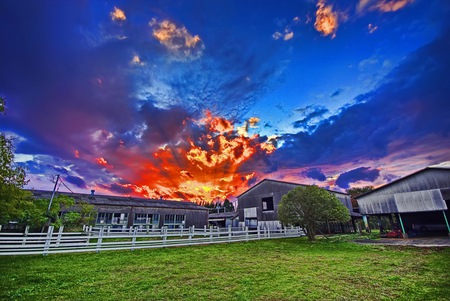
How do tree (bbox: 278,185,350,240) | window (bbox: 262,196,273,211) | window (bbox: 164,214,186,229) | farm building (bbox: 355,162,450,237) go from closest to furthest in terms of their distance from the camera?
tree (bbox: 278,185,350,240) < farm building (bbox: 355,162,450,237) < window (bbox: 164,214,186,229) < window (bbox: 262,196,273,211)

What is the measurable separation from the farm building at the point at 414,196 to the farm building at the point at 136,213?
27316 mm

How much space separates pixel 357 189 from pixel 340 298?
84.9 metres

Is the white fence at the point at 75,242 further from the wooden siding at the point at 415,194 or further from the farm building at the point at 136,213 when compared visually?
the wooden siding at the point at 415,194

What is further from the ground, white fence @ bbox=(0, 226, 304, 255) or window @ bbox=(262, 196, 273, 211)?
window @ bbox=(262, 196, 273, 211)

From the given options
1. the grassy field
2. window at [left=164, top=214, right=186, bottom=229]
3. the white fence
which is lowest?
the grassy field

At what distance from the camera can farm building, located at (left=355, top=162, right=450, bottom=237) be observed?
20.5 metres

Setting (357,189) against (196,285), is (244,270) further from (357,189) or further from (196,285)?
(357,189)

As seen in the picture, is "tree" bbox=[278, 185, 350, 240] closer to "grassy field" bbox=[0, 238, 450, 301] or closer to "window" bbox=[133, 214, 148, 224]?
"grassy field" bbox=[0, 238, 450, 301]

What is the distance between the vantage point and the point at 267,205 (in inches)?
1483

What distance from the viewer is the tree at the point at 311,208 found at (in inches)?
756

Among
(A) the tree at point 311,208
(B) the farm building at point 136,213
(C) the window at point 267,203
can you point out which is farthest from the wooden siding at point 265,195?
(A) the tree at point 311,208

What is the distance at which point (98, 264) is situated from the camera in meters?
9.05

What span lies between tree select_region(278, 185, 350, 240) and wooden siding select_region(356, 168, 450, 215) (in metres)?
7.36

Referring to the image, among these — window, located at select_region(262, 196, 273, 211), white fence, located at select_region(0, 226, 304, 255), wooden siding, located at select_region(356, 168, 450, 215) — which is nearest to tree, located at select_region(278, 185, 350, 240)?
white fence, located at select_region(0, 226, 304, 255)
